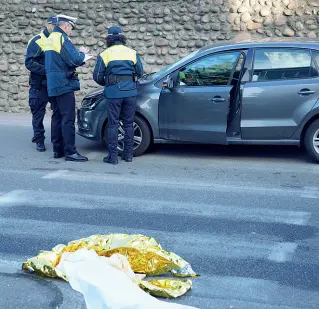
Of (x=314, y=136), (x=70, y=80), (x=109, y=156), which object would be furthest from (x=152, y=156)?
(x=314, y=136)

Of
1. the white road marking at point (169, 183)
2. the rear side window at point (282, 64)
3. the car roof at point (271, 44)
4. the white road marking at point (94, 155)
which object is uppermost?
the car roof at point (271, 44)

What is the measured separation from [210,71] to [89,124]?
1899 millimetres

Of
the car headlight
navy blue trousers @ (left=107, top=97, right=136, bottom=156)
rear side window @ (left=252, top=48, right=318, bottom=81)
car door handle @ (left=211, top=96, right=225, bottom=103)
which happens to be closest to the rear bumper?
the car headlight

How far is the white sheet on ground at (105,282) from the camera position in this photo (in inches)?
184

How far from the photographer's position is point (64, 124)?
9781 mm

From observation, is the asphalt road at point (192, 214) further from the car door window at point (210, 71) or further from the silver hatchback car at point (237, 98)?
the car door window at point (210, 71)

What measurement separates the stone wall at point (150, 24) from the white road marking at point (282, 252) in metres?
7.86

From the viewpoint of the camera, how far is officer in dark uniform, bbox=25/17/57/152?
33.2ft

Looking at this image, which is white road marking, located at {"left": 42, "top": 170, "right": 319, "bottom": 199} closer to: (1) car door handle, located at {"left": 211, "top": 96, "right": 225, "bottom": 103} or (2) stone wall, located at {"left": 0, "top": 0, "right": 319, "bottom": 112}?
(1) car door handle, located at {"left": 211, "top": 96, "right": 225, "bottom": 103}

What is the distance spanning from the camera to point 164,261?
5621 millimetres

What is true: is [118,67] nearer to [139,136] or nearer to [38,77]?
[139,136]

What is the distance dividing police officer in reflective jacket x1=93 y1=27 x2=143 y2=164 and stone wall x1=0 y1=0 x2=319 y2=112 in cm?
453

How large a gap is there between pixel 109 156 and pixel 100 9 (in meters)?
5.36

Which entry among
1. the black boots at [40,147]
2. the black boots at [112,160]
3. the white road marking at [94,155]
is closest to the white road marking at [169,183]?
the black boots at [112,160]
